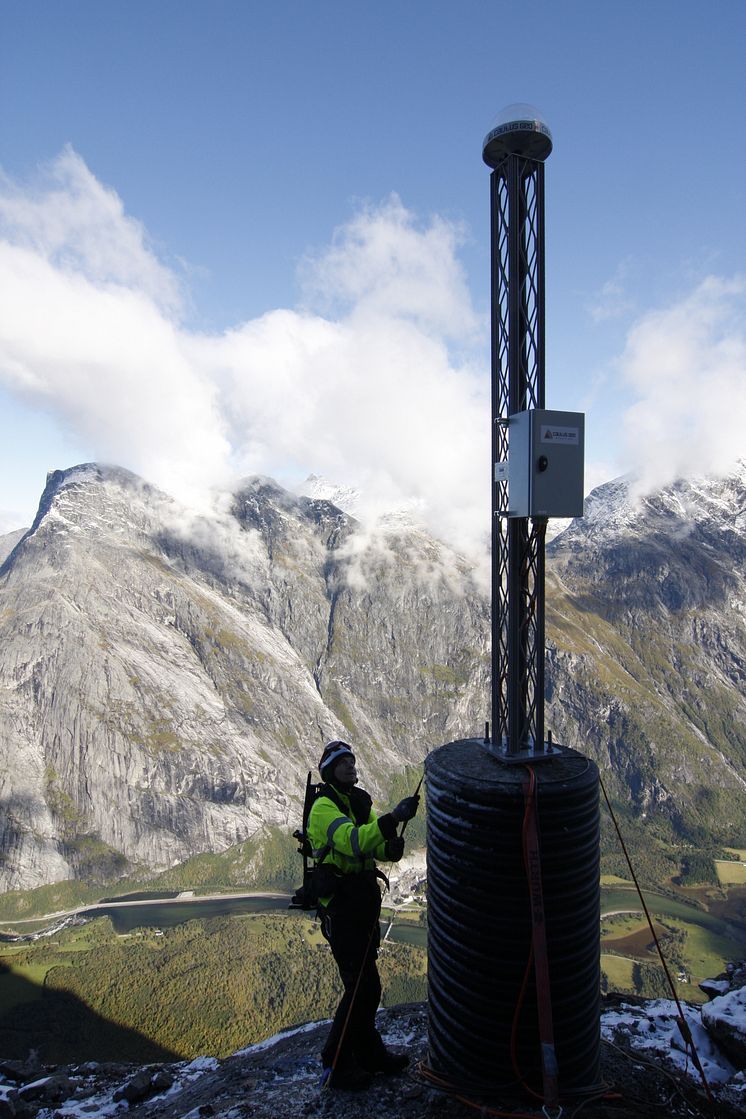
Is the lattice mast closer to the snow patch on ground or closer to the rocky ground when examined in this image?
the rocky ground

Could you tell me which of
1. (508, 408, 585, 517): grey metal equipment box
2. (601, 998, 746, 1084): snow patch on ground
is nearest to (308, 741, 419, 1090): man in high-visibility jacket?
(508, 408, 585, 517): grey metal equipment box

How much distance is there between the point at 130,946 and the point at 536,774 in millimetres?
162972

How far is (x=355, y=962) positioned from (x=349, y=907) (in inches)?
40.6

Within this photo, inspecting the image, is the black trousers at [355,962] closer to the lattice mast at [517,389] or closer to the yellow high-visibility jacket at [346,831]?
the yellow high-visibility jacket at [346,831]

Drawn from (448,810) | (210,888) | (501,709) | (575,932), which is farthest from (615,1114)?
(210,888)

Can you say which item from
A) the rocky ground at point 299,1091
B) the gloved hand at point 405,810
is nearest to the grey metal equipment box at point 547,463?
the gloved hand at point 405,810

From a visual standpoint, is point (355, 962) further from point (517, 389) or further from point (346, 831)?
point (517, 389)

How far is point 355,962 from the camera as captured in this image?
9.84 meters

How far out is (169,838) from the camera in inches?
7712

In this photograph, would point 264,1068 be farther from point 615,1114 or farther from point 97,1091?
point 615,1114

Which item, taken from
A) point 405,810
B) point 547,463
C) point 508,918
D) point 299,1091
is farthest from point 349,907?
point 547,463

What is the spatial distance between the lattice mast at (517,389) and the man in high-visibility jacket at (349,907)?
8.63 ft

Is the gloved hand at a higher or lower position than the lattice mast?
lower

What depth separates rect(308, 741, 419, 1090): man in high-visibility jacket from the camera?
9.38 meters
